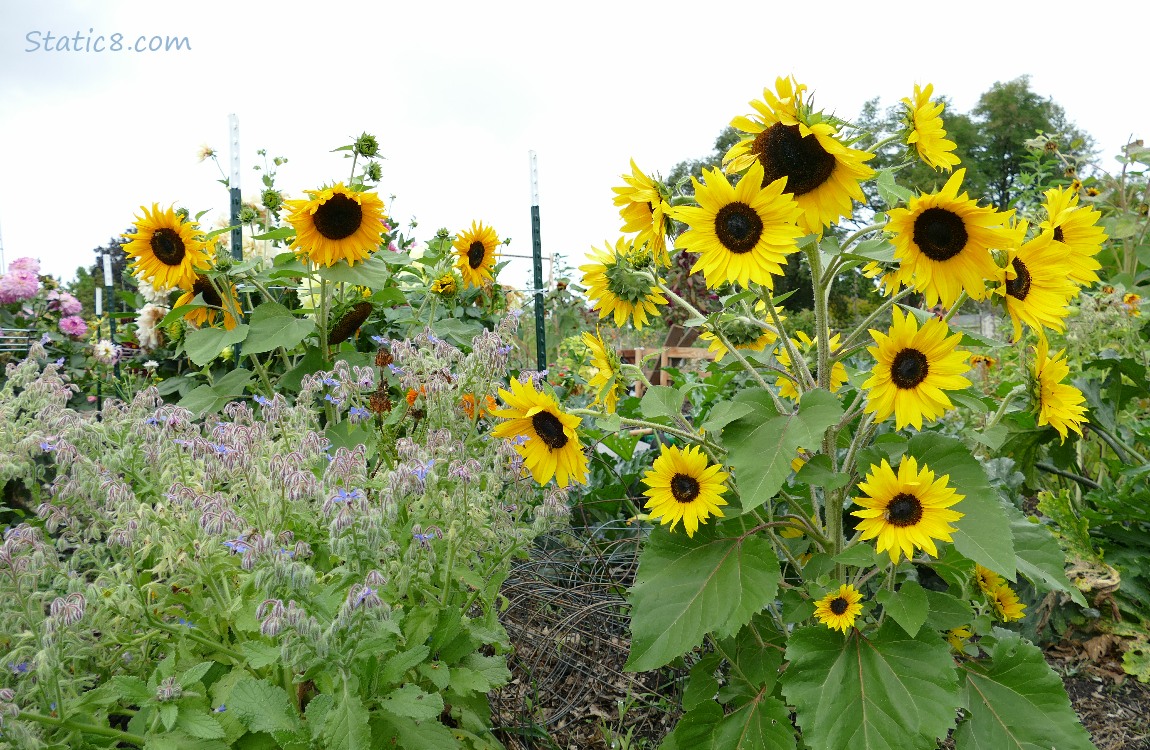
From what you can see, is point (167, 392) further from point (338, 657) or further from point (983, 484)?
point (983, 484)

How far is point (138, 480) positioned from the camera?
7.00ft

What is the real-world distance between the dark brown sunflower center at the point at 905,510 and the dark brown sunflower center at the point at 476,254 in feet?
7.50

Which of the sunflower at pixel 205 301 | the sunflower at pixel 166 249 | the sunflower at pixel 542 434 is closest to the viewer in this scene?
the sunflower at pixel 542 434

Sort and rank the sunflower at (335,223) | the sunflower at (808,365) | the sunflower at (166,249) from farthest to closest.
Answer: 1. the sunflower at (166,249)
2. the sunflower at (335,223)
3. the sunflower at (808,365)

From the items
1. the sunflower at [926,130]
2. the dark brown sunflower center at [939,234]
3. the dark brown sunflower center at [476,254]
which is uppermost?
the dark brown sunflower center at [476,254]

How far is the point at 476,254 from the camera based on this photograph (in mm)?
3484

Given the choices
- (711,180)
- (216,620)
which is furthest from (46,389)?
(711,180)

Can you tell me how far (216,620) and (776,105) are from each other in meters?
1.69

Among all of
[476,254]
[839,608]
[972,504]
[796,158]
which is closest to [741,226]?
[796,158]

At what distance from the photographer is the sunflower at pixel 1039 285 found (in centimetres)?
164

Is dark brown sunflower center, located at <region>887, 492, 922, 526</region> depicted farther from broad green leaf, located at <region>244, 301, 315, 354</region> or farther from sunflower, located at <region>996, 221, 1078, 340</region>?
broad green leaf, located at <region>244, 301, 315, 354</region>

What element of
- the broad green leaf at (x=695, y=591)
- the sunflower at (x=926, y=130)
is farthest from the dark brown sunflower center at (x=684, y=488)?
the sunflower at (x=926, y=130)

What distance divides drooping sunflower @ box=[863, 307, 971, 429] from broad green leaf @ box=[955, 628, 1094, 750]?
28.4 inches

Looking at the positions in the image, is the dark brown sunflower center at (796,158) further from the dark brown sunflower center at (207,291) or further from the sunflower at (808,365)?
the dark brown sunflower center at (207,291)
